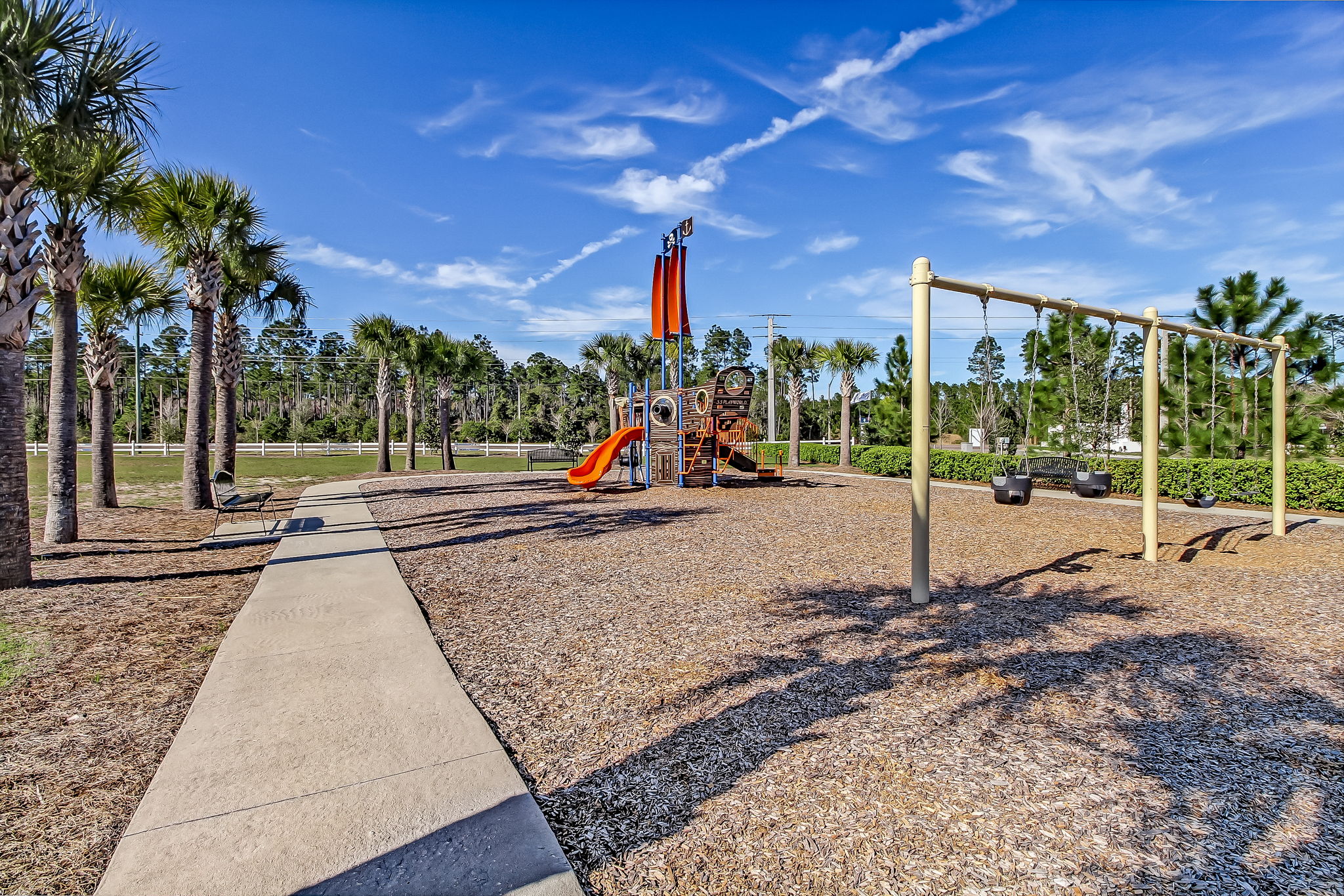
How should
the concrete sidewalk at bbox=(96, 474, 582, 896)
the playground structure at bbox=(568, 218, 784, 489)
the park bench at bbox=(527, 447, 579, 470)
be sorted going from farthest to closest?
the park bench at bbox=(527, 447, 579, 470) < the playground structure at bbox=(568, 218, 784, 489) < the concrete sidewalk at bbox=(96, 474, 582, 896)

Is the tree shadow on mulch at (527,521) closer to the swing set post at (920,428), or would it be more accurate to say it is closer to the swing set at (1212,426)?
the swing set post at (920,428)

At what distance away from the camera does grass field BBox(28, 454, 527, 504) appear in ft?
52.9

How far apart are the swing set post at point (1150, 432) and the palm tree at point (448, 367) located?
23.2m

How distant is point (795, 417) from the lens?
29.7 meters

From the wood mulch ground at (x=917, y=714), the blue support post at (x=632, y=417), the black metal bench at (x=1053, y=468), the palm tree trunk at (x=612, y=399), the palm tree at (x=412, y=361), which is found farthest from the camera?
the palm tree at (x=412, y=361)

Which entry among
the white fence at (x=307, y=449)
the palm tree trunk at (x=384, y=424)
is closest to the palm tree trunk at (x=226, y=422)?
the palm tree trunk at (x=384, y=424)

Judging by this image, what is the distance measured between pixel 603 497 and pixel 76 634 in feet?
36.4

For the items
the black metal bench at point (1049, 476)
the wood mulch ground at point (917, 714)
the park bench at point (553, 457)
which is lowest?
the wood mulch ground at point (917, 714)

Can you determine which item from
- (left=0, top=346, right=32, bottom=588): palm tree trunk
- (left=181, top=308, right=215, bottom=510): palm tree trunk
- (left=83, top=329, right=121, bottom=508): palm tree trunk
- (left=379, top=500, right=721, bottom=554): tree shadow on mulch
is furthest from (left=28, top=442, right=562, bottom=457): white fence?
(left=0, top=346, right=32, bottom=588): palm tree trunk

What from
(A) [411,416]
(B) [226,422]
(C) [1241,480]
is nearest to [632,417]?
(B) [226,422]

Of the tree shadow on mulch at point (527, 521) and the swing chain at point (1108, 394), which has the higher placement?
the swing chain at point (1108, 394)

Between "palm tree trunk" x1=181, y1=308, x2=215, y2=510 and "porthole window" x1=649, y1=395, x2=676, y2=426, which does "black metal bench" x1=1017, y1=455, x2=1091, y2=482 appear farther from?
"palm tree trunk" x1=181, y1=308, x2=215, y2=510

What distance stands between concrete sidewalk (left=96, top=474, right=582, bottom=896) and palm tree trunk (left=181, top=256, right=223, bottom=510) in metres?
8.90

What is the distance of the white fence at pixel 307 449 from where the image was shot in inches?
1443
